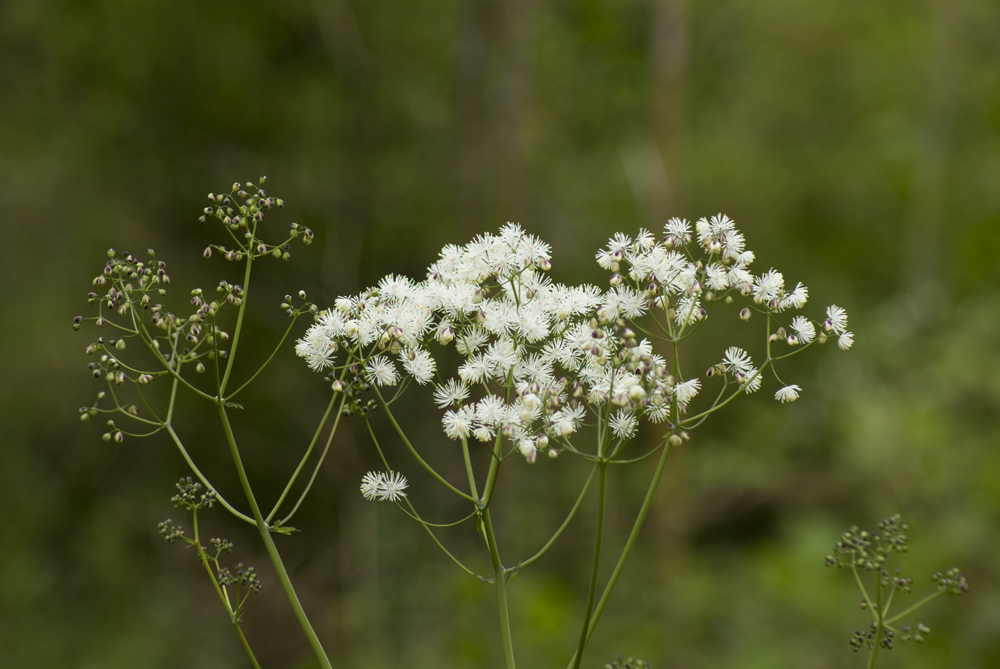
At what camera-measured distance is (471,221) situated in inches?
285

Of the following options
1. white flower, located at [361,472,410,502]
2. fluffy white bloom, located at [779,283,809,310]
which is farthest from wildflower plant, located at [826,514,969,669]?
white flower, located at [361,472,410,502]

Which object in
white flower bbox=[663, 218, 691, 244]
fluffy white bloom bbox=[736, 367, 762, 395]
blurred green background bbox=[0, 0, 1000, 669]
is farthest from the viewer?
blurred green background bbox=[0, 0, 1000, 669]

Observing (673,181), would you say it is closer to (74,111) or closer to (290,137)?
(290,137)

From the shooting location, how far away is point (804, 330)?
1670 millimetres

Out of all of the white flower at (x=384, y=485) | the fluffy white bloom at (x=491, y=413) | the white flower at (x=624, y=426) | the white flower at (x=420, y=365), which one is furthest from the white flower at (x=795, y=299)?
the white flower at (x=384, y=485)

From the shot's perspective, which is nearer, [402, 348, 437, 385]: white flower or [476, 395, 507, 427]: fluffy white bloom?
[476, 395, 507, 427]: fluffy white bloom

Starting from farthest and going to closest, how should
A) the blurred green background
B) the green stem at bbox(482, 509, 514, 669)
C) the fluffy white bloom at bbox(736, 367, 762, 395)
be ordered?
the blurred green background → the fluffy white bloom at bbox(736, 367, 762, 395) → the green stem at bbox(482, 509, 514, 669)

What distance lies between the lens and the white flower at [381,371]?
1660 millimetres

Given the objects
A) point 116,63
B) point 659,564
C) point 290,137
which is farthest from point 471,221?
point 116,63

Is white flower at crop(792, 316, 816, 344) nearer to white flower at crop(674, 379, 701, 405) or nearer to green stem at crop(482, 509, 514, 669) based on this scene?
white flower at crop(674, 379, 701, 405)

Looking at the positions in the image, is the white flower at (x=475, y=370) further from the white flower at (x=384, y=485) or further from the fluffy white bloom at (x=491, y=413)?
the white flower at (x=384, y=485)

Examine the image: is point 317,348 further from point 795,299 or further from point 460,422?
point 795,299

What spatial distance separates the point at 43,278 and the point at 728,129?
7851 mm

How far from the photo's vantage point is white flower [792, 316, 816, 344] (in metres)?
1.65
